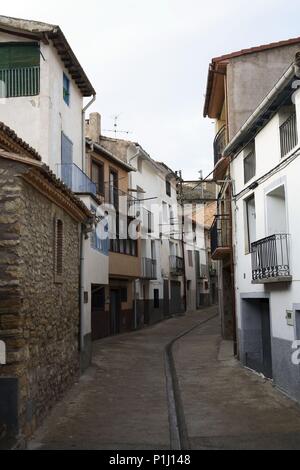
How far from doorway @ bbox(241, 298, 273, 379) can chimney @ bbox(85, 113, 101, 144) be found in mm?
13710

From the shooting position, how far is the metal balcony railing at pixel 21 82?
14531mm

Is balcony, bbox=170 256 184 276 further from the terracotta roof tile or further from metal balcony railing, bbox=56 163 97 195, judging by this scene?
the terracotta roof tile

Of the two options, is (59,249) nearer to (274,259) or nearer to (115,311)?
(274,259)

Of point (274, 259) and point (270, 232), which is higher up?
point (270, 232)

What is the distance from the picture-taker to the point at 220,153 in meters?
18.0

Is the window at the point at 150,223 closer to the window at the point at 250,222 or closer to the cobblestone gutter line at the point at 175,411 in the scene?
the cobblestone gutter line at the point at 175,411

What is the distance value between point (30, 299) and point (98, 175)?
1502 centimetres

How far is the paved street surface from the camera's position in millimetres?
7844

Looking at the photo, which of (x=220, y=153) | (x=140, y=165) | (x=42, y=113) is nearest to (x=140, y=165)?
(x=140, y=165)

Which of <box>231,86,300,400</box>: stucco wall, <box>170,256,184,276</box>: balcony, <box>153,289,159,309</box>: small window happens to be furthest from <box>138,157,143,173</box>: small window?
<box>231,86,300,400</box>: stucco wall

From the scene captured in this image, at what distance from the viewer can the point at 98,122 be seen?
83.7ft

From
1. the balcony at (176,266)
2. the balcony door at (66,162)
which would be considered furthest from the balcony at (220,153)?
the balcony at (176,266)
